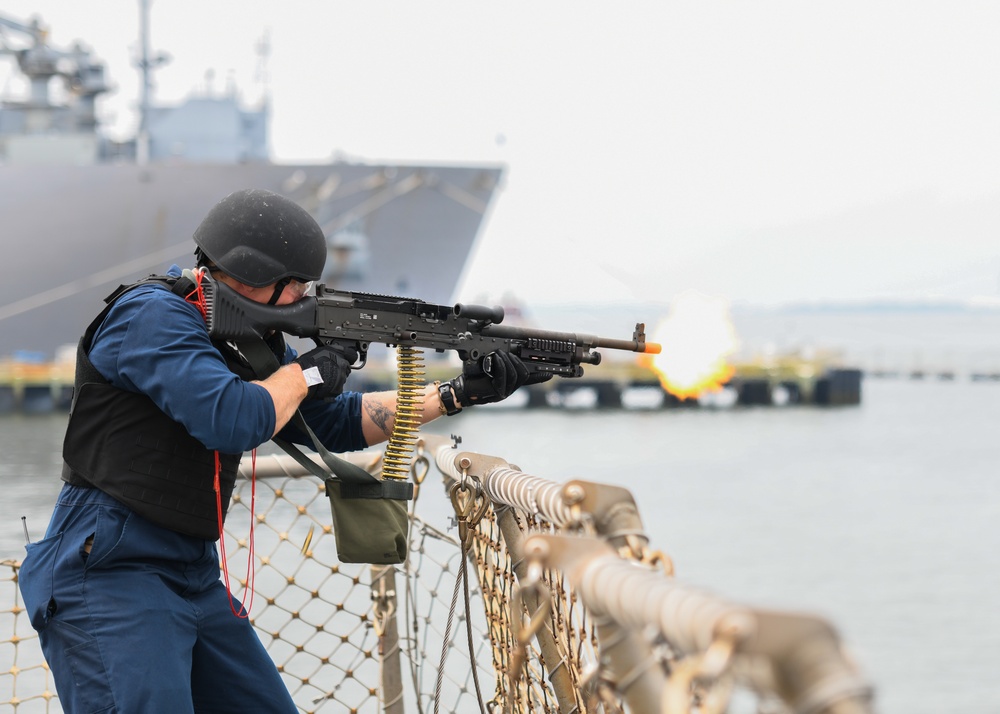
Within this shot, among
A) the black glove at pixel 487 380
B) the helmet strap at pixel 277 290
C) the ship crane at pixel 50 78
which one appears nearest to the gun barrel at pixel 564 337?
the black glove at pixel 487 380

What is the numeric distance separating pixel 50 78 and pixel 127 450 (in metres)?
38.5

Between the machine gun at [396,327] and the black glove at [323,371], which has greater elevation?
the machine gun at [396,327]

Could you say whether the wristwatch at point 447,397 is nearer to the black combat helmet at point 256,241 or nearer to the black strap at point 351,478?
the black strap at point 351,478

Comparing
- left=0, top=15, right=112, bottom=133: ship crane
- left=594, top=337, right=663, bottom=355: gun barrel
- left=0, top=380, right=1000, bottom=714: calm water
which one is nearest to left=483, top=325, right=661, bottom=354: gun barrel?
left=594, top=337, right=663, bottom=355: gun barrel

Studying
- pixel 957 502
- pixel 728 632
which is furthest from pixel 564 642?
pixel 957 502

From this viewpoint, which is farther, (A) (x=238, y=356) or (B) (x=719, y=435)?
(B) (x=719, y=435)

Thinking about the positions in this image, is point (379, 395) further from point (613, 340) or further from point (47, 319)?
point (47, 319)

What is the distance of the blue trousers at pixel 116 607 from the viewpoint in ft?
8.78

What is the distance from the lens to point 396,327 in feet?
11.7

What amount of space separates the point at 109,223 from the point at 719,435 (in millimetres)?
20254

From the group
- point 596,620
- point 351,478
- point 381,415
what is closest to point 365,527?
point 351,478

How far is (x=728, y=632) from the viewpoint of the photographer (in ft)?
4.22

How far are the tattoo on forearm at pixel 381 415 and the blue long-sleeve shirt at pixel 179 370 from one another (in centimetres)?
67

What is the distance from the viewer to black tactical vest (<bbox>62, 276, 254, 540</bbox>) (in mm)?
2816
